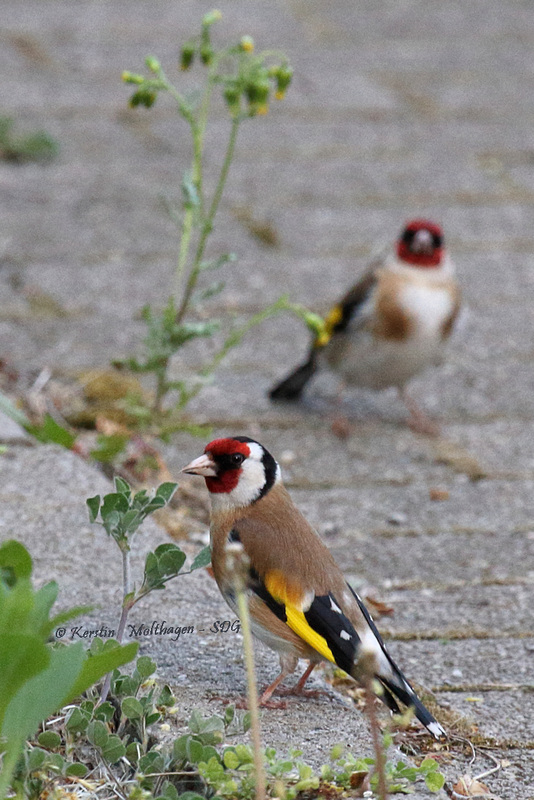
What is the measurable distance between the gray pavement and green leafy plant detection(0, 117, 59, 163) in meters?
0.06

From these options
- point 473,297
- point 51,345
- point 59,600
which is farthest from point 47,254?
point 59,600

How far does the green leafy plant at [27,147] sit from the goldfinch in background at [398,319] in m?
1.83

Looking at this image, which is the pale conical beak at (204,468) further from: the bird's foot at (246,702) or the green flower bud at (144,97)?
the green flower bud at (144,97)

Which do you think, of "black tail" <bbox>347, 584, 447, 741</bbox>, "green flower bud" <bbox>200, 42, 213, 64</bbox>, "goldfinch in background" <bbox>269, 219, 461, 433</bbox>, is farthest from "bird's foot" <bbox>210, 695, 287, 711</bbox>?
"goldfinch in background" <bbox>269, 219, 461, 433</bbox>

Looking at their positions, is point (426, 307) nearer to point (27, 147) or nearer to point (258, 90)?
point (258, 90)

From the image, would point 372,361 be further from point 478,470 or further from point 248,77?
point 248,77

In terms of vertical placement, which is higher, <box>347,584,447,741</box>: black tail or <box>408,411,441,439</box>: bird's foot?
<box>347,584,447,741</box>: black tail

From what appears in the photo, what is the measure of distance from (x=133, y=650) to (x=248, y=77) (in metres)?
1.76

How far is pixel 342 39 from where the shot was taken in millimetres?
7430

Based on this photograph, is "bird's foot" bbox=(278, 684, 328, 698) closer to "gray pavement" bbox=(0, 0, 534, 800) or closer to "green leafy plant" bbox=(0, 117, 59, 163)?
"gray pavement" bbox=(0, 0, 534, 800)

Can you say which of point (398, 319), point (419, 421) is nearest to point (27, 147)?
point (398, 319)

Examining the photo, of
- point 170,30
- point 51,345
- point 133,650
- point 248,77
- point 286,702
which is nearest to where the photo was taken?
point 133,650

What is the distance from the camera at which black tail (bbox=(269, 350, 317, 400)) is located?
4.04 m

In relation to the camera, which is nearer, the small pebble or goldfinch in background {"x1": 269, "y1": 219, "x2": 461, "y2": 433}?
the small pebble
